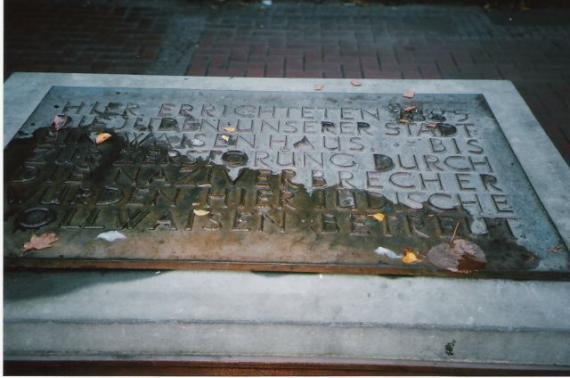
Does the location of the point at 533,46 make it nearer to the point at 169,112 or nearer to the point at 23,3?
the point at 169,112

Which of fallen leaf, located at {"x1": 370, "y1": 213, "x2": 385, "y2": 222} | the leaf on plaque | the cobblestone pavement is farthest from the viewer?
the cobblestone pavement

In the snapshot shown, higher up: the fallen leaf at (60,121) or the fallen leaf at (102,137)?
the fallen leaf at (60,121)

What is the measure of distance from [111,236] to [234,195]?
0.63m

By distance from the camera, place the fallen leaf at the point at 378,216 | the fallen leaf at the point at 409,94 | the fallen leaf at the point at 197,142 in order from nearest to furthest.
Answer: the fallen leaf at the point at 378,216
the fallen leaf at the point at 197,142
the fallen leaf at the point at 409,94

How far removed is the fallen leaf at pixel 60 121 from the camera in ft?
10.2

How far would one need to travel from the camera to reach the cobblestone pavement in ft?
14.7

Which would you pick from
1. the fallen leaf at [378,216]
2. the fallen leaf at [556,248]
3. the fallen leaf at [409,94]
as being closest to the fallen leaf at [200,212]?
the fallen leaf at [378,216]

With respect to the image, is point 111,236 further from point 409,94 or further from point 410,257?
point 409,94

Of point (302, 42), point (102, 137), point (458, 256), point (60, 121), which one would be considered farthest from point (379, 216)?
point (302, 42)

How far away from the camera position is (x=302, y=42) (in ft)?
16.8

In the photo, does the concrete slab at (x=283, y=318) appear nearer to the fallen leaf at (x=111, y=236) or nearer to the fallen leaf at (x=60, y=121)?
the fallen leaf at (x=111, y=236)

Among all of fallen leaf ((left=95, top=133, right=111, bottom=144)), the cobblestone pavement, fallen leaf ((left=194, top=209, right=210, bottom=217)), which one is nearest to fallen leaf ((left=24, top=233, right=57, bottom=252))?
fallen leaf ((left=194, top=209, right=210, bottom=217))

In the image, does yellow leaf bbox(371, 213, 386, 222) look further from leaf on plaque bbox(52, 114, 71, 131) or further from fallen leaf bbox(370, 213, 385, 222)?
leaf on plaque bbox(52, 114, 71, 131)

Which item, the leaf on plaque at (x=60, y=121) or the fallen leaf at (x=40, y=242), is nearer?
the fallen leaf at (x=40, y=242)
